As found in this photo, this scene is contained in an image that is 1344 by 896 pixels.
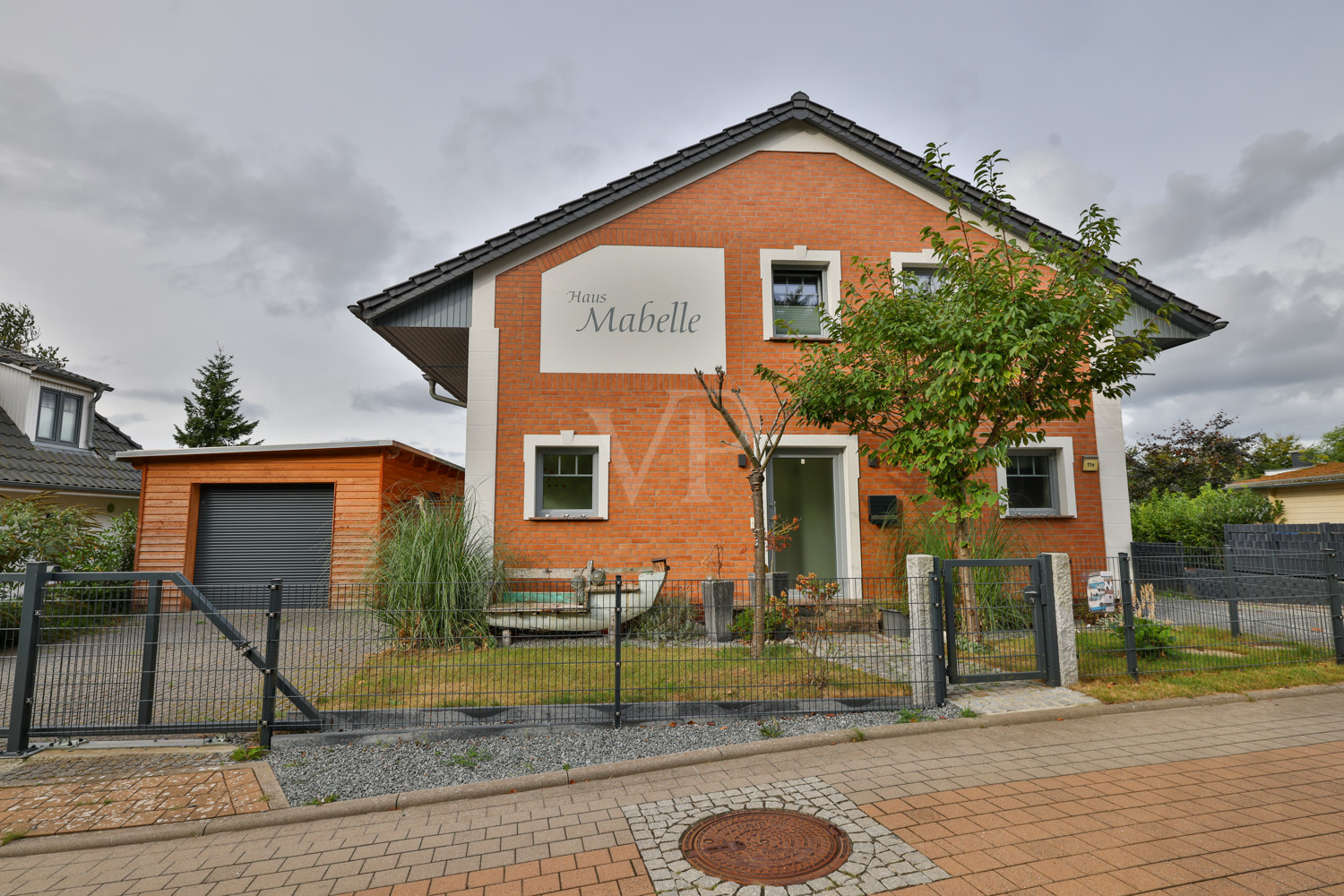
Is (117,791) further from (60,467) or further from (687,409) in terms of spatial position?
(60,467)

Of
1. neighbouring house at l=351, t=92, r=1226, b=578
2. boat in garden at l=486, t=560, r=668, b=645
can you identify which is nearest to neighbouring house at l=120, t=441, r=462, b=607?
neighbouring house at l=351, t=92, r=1226, b=578

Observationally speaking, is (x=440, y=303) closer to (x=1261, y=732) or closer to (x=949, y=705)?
(x=949, y=705)

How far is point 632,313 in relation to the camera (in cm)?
1016

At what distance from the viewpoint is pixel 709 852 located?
3.32 meters

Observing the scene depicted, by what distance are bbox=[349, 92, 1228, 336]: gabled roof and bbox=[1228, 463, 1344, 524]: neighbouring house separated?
12.5 meters

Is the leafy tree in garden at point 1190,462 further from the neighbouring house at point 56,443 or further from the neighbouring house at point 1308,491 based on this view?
the neighbouring house at point 56,443

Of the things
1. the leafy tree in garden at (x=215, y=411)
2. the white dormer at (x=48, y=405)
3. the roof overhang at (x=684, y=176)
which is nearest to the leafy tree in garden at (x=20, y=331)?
the leafy tree in garden at (x=215, y=411)

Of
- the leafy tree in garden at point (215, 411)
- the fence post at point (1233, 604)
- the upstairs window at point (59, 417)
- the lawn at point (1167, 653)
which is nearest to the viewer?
the lawn at point (1167, 653)

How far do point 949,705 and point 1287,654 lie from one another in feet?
14.2

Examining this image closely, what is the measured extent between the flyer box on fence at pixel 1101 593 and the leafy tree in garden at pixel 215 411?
33851 millimetres

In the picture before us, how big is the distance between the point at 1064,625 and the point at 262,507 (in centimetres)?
1264

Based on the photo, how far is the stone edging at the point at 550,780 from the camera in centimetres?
364

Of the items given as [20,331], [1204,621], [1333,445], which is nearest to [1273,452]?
[1333,445]

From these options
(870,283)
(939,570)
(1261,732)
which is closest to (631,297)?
(870,283)
